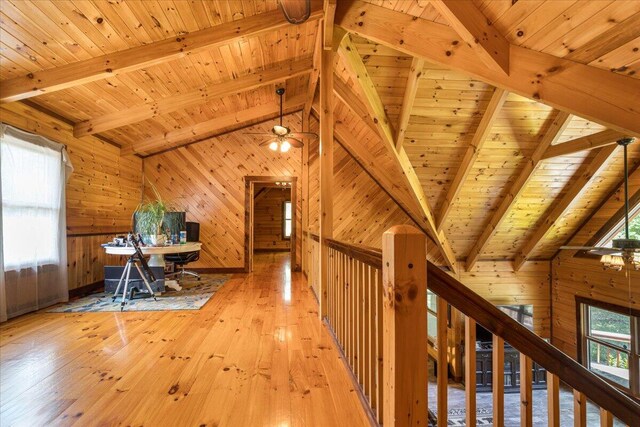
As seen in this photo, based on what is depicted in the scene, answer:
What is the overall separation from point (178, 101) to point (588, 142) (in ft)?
16.0

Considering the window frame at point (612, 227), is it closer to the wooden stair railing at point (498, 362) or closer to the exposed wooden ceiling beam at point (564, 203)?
the exposed wooden ceiling beam at point (564, 203)

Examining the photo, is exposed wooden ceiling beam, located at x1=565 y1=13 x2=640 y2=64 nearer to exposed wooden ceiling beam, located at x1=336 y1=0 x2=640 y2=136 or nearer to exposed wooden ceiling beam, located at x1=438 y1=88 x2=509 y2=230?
exposed wooden ceiling beam, located at x1=336 y1=0 x2=640 y2=136

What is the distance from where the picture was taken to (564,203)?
4457 millimetres

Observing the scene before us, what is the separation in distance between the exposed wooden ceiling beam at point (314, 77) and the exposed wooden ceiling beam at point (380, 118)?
0.40m

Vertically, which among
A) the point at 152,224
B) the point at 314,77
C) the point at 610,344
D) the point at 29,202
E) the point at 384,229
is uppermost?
the point at 314,77

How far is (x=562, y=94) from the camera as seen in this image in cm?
177

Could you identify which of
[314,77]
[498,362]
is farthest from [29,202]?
[498,362]

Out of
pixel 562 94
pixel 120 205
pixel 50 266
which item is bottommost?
pixel 50 266

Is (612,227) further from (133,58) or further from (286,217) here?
(286,217)

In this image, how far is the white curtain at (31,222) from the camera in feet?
9.76

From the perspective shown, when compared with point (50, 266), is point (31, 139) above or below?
above

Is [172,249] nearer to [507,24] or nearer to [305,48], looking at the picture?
[305,48]

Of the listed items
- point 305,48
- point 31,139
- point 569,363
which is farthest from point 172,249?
point 569,363

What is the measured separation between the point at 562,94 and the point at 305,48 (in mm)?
2992
